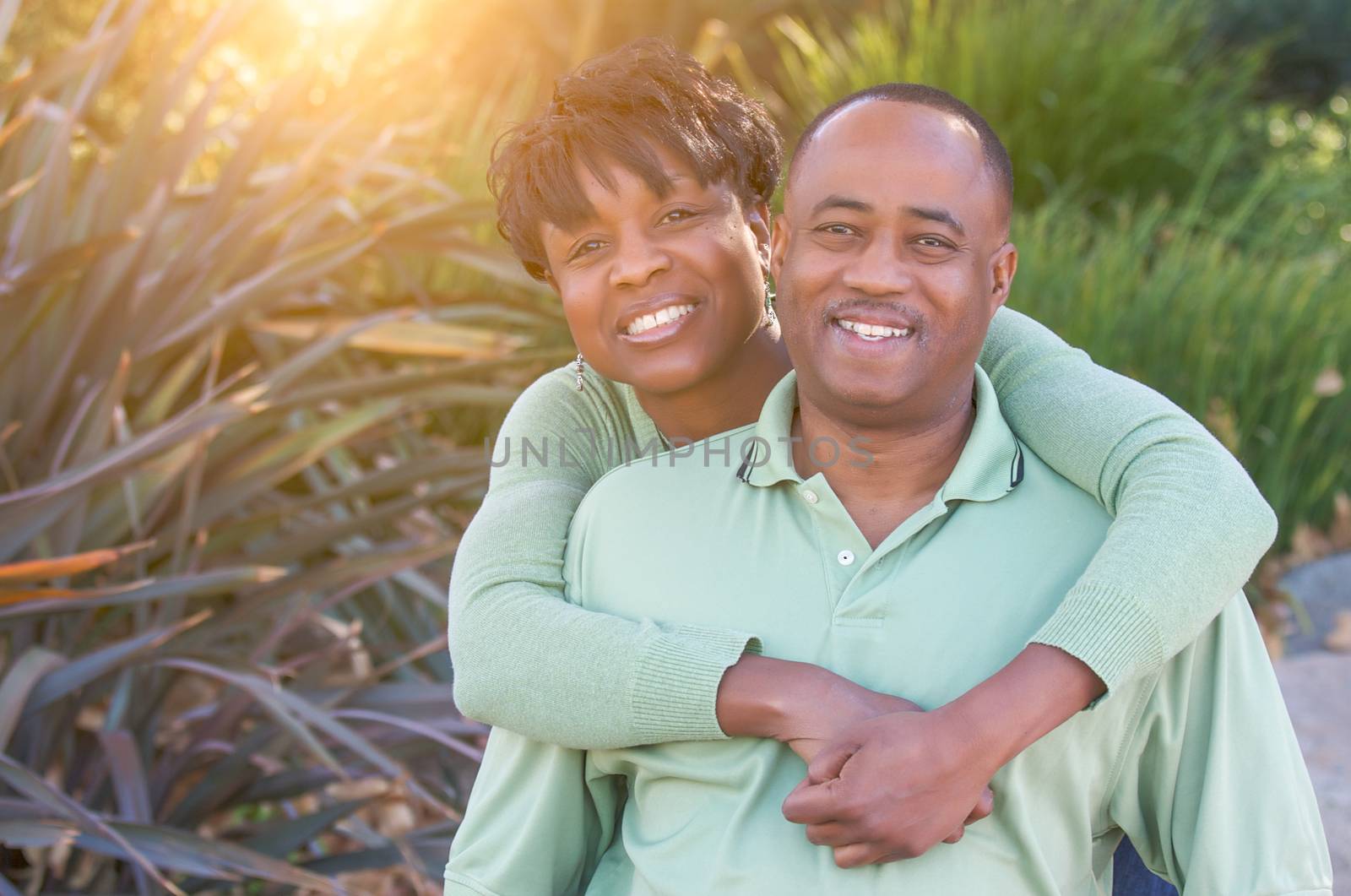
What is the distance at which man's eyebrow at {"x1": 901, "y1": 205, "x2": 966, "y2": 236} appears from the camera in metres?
1.87

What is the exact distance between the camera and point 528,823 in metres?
1.97

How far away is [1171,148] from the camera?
6809 millimetres

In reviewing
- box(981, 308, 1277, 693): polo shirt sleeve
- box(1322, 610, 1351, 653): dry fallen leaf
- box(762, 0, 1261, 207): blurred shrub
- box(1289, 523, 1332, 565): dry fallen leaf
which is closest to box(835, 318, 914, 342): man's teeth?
box(981, 308, 1277, 693): polo shirt sleeve

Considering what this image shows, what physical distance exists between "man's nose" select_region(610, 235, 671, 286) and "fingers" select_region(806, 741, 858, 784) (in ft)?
2.92

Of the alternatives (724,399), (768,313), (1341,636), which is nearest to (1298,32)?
(1341,636)

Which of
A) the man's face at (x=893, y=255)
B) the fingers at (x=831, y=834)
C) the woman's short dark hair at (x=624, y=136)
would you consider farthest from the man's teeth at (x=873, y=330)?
the fingers at (x=831, y=834)

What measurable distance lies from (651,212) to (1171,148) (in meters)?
A: 5.17

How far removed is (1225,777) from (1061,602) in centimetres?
29

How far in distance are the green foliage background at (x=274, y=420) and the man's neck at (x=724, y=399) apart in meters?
0.83

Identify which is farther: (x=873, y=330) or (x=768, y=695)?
(x=873, y=330)

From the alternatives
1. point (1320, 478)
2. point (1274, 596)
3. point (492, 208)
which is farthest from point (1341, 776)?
point (492, 208)

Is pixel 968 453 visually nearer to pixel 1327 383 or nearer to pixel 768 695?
pixel 768 695

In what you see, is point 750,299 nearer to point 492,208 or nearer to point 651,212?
point 651,212

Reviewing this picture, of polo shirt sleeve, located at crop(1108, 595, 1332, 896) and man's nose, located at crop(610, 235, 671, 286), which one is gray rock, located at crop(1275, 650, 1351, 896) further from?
man's nose, located at crop(610, 235, 671, 286)
